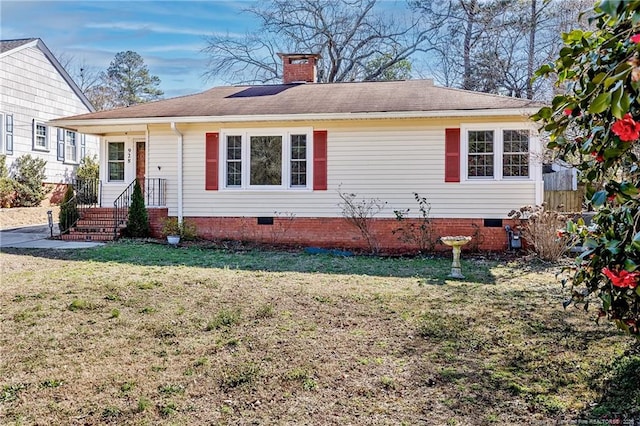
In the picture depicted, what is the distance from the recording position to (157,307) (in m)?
5.39

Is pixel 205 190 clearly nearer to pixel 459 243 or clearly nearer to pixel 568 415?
pixel 459 243

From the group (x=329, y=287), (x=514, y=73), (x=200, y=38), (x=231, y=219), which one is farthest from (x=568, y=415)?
(x=200, y=38)

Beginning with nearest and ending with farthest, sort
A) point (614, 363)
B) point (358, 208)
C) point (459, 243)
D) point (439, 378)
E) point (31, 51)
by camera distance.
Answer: point (439, 378) → point (614, 363) → point (459, 243) → point (358, 208) → point (31, 51)

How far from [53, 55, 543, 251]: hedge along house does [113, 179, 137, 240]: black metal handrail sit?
0.35 m

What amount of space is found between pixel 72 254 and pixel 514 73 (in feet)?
66.9

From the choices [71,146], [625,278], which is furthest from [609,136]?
[71,146]

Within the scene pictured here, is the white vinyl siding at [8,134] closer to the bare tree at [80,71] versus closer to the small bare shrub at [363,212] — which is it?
the small bare shrub at [363,212]

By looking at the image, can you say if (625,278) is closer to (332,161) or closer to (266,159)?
(332,161)

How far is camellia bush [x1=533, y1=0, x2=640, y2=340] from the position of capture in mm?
1752

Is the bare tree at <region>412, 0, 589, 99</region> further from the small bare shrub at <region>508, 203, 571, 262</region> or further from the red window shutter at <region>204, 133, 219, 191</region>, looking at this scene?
the red window shutter at <region>204, 133, 219, 191</region>

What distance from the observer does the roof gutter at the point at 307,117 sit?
33.8 feet

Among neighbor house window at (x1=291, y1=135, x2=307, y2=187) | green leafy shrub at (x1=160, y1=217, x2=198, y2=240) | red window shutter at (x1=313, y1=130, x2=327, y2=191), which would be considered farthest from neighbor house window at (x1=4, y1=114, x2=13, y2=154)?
red window shutter at (x1=313, y1=130, x2=327, y2=191)

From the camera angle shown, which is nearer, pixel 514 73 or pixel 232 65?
pixel 514 73

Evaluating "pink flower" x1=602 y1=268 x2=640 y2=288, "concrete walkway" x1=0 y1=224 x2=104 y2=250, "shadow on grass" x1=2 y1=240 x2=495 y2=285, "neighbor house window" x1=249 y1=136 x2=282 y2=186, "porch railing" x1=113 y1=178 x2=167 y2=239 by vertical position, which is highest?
"neighbor house window" x1=249 y1=136 x2=282 y2=186
